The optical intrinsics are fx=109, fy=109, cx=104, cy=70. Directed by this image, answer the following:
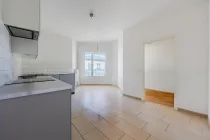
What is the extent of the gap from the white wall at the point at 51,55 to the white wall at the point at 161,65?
12.9ft

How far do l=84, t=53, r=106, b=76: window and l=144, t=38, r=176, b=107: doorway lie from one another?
2783 mm

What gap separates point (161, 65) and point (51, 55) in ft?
16.1

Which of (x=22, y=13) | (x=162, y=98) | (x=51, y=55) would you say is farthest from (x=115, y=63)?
(x=22, y=13)

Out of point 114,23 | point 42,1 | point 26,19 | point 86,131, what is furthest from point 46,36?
point 86,131

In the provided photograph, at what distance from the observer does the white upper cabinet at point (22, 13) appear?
1.22 m

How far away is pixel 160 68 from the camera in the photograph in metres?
5.02

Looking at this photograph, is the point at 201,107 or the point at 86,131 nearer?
the point at 86,131

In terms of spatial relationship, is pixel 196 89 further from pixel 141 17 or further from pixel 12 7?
pixel 12 7

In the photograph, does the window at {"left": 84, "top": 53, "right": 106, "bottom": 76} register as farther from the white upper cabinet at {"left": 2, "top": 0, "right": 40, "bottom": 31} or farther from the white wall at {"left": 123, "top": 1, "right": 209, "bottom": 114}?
the white upper cabinet at {"left": 2, "top": 0, "right": 40, "bottom": 31}

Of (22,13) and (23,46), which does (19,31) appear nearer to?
(22,13)

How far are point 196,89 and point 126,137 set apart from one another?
2024 mm

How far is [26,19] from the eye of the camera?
1.32 metres

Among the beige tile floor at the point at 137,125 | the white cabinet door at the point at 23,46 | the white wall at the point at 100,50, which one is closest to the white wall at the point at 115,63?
the white wall at the point at 100,50

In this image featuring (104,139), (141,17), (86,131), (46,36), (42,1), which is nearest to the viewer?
(104,139)
